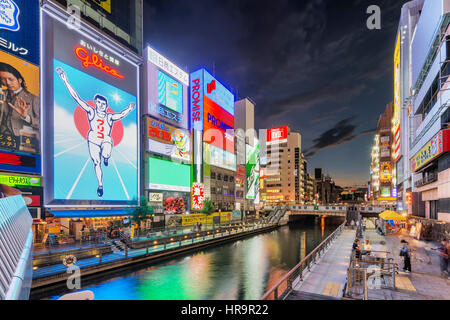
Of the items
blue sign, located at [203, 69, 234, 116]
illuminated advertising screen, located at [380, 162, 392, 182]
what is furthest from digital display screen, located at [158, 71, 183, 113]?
illuminated advertising screen, located at [380, 162, 392, 182]

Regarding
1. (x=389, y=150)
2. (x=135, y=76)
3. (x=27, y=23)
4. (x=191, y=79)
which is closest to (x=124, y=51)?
(x=135, y=76)

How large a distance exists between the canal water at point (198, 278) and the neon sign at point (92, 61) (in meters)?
27.6

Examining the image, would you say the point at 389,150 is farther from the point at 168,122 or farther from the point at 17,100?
the point at 17,100

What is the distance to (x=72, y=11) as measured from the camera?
32750 millimetres

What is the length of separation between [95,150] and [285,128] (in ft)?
335

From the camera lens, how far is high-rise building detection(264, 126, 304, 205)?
12619 centimetres

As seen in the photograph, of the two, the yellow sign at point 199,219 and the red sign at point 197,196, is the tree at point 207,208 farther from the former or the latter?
the red sign at point 197,196

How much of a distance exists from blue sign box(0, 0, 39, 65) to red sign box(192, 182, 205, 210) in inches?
1289

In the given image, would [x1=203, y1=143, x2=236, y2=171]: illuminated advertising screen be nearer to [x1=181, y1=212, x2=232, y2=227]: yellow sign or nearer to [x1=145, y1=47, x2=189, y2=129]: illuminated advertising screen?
[x1=145, y1=47, x2=189, y2=129]: illuminated advertising screen

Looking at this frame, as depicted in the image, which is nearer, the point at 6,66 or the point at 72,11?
the point at 6,66

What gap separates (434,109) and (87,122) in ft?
129

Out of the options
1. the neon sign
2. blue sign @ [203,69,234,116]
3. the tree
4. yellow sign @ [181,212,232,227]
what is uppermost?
blue sign @ [203,69,234,116]

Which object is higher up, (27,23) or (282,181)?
(27,23)

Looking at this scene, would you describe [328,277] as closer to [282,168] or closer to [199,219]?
[199,219]
